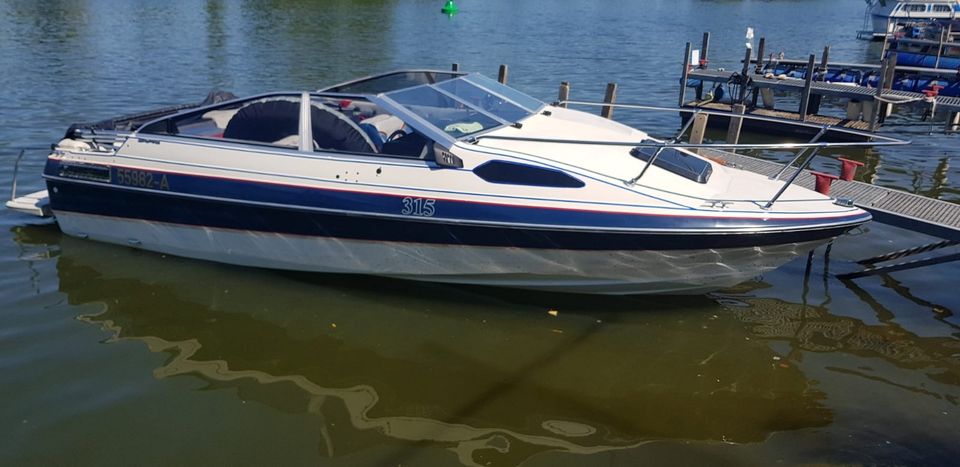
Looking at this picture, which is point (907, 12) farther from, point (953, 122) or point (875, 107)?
point (875, 107)

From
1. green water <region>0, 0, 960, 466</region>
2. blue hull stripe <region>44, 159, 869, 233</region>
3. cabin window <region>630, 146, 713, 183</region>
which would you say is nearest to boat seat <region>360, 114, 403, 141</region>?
blue hull stripe <region>44, 159, 869, 233</region>

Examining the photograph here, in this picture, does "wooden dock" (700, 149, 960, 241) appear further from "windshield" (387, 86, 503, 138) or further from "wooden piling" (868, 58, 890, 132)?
"wooden piling" (868, 58, 890, 132)

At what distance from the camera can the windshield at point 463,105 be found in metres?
7.18

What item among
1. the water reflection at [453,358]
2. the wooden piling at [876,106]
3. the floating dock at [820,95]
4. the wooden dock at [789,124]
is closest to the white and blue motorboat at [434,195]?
the water reflection at [453,358]

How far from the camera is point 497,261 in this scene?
6805mm

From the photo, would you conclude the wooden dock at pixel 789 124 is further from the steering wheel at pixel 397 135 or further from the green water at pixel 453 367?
the steering wheel at pixel 397 135

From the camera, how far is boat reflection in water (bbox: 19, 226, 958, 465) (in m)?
5.39

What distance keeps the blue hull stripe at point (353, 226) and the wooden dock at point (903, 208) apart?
5.44 feet

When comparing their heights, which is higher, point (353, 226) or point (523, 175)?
point (523, 175)

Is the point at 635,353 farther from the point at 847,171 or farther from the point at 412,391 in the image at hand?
the point at 847,171

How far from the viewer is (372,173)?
22.3 ft

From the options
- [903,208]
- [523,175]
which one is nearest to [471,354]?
[523,175]

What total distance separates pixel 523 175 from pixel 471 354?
1671mm

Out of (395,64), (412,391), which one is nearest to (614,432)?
(412,391)
